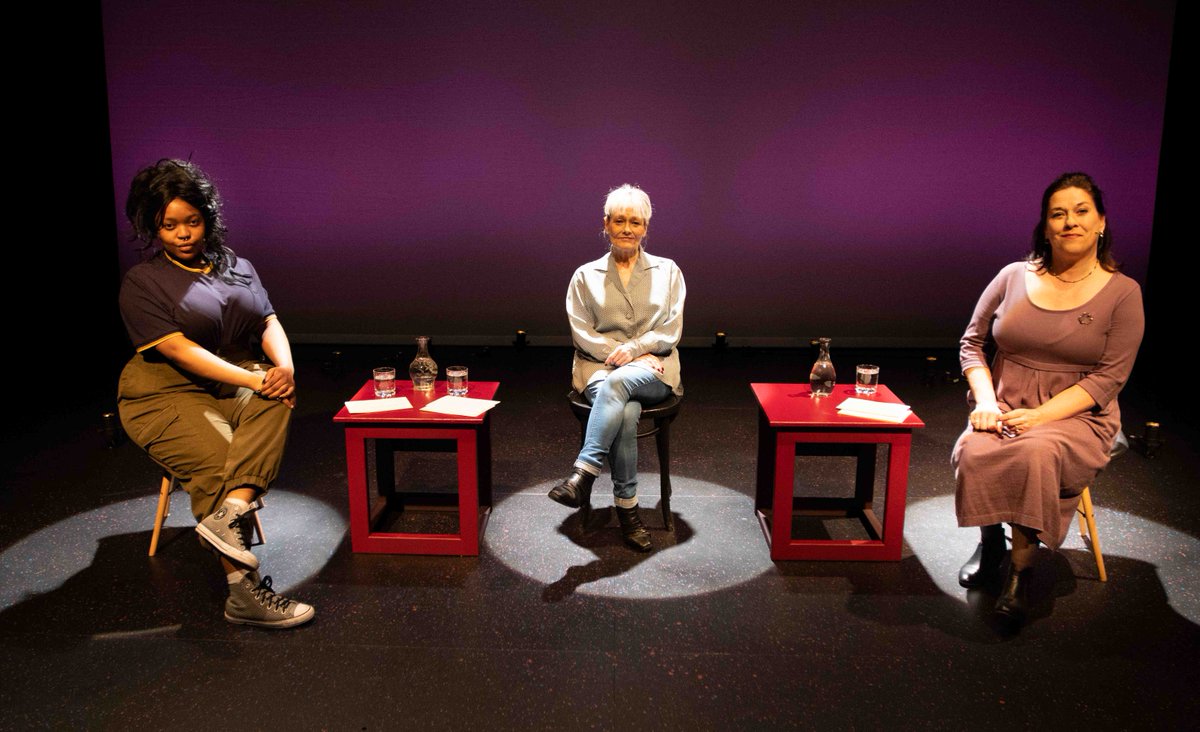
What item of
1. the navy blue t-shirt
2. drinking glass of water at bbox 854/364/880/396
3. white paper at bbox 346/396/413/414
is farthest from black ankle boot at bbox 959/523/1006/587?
the navy blue t-shirt

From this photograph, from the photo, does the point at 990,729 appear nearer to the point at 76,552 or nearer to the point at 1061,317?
the point at 1061,317

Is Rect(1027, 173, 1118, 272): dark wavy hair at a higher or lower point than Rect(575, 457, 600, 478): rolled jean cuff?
higher

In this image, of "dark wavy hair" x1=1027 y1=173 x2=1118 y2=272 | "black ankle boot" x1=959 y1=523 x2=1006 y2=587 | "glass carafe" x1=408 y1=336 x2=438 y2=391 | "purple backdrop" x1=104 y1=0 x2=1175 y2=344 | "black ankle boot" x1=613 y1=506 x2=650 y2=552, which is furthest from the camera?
"purple backdrop" x1=104 y1=0 x2=1175 y2=344

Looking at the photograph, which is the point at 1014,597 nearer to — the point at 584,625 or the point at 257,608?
the point at 584,625

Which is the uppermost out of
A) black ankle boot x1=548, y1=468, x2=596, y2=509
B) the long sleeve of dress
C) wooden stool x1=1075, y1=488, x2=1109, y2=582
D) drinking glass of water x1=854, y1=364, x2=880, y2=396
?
the long sleeve of dress

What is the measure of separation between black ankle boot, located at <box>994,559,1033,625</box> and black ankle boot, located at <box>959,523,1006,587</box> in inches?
6.5

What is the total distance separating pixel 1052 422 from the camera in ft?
8.44

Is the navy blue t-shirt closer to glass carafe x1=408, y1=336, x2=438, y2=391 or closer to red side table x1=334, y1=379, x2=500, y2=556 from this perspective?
red side table x1=334, y1=379, x2=500, y2=556

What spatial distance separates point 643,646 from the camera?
236 cm

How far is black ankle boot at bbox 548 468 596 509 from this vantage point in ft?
8.91

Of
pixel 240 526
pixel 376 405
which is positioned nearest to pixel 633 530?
pixel 376 405

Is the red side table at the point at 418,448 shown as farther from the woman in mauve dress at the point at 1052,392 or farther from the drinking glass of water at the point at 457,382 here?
the woman in mauve dress at the point at 1052,392

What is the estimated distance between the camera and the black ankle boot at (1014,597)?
8.02 ft

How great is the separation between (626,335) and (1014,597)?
61.1 inches
